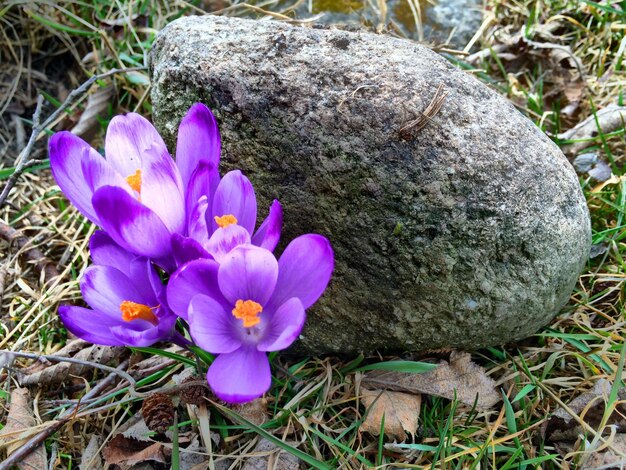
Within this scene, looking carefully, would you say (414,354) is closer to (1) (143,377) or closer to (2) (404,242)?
(2) (404,242)

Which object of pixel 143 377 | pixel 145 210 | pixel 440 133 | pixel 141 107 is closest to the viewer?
pixel 145 210

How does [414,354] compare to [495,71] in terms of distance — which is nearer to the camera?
[414,354]

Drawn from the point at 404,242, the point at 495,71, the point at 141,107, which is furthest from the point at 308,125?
the point at 495,71

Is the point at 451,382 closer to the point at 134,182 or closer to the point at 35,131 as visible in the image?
the point at 134,182

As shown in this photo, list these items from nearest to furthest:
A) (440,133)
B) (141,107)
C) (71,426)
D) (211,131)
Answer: (211,131) → (440,133) → (71,426) → (141,107)

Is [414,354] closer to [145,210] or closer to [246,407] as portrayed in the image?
[246,407]

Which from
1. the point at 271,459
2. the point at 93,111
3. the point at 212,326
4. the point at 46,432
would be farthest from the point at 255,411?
the point at 93,111

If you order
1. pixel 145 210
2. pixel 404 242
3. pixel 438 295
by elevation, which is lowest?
pixel 438 295

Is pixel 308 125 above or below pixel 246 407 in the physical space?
above
